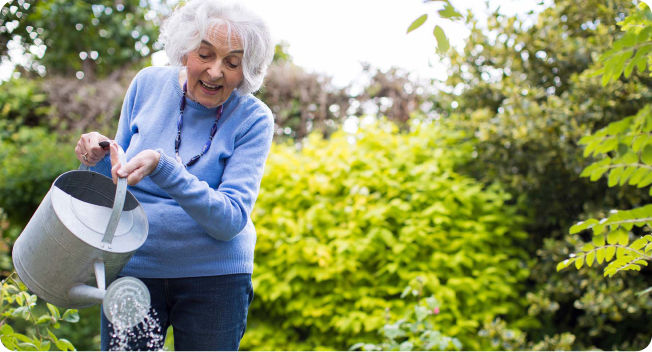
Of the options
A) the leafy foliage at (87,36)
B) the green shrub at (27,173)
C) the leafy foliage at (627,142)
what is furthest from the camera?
the leafy foliage at (87,36)

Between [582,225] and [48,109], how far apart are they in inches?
226

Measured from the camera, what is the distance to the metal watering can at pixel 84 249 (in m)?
1.34

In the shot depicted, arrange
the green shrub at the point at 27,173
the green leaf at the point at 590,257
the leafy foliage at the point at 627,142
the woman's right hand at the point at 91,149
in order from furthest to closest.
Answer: the green shrub at the point at 27,173 → the green leaf at the point at 590,257 → the woman's right hand at the point at 91,149 → the leafy foliage at the point at 627,142

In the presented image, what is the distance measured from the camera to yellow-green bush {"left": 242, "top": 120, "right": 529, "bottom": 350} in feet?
11.3

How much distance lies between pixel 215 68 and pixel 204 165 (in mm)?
255

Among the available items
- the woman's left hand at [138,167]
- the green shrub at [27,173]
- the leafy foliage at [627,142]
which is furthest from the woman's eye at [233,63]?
the green shrub at [27,173]

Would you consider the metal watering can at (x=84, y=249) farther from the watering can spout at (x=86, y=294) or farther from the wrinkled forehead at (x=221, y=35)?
the wrinkled forehead at (x=221, y=35)

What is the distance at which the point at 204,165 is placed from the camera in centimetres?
158

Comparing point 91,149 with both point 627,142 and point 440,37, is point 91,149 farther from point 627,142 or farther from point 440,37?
point 627,142

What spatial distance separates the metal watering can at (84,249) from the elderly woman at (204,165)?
10 cm

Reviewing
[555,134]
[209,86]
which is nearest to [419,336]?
[555,134]

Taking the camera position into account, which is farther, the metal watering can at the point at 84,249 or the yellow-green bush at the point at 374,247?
the yellow-green bush at the point at 374,247

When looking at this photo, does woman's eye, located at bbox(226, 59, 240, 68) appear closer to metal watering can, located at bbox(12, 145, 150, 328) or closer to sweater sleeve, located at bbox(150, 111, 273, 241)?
sweater sleeve, located at bbox(150, 111, 273, 241)

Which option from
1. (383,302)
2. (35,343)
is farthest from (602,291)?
(35,343)
